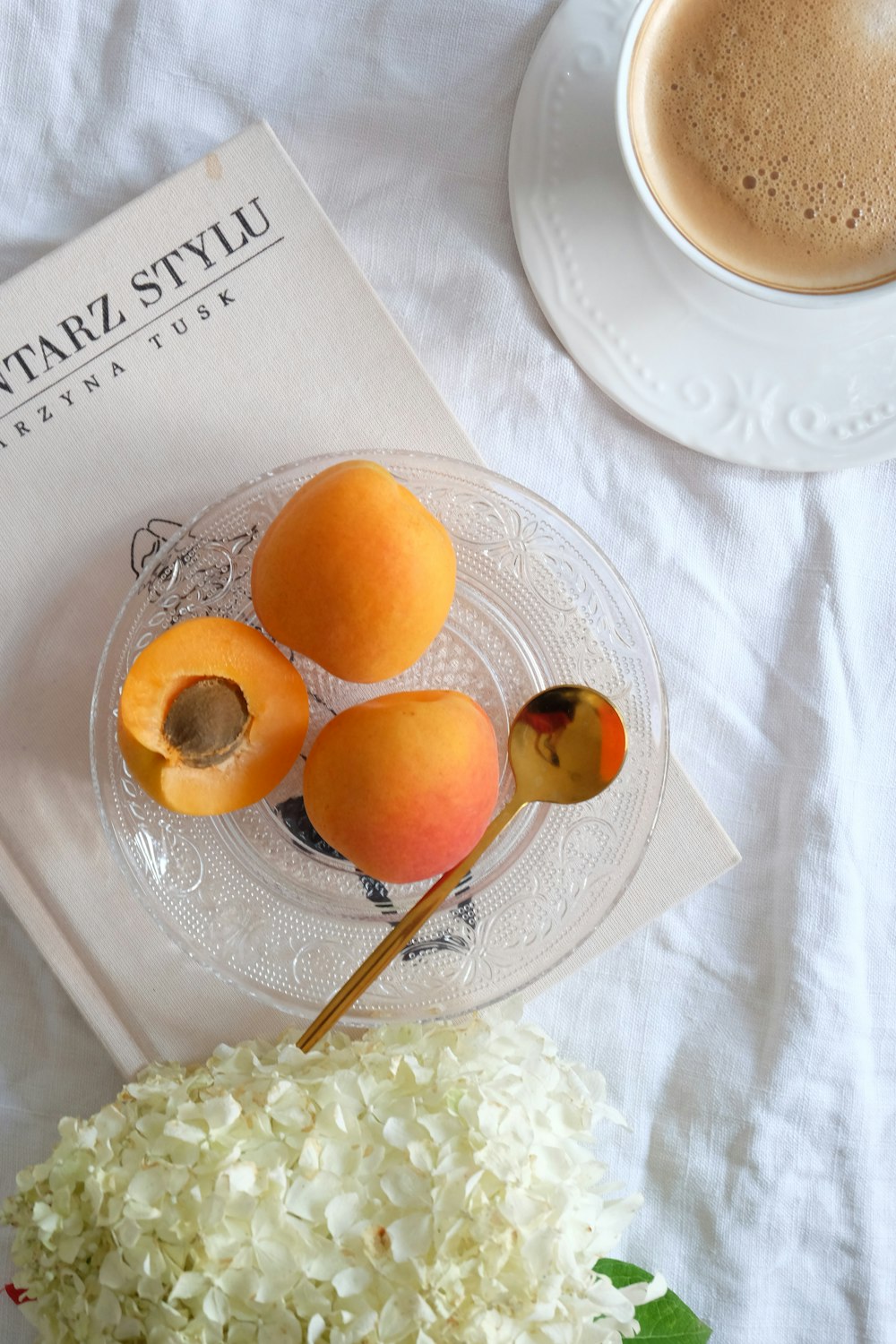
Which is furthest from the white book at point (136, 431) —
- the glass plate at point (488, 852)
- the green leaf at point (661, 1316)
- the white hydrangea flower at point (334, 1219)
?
the green leaf at point (661, 1316)

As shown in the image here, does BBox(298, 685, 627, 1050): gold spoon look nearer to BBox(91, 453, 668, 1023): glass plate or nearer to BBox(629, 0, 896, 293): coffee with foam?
BBox(91, 453, 668, 1023): glass plate

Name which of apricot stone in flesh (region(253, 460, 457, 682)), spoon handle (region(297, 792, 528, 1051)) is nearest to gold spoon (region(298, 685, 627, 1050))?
spoon handle (region(297, 792, 528, 1051))

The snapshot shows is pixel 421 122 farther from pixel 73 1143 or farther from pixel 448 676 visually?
pixel 73 1143

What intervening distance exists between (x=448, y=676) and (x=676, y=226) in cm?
32

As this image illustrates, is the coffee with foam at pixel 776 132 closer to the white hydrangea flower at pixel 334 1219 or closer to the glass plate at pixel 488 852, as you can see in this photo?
the glass plate at pixel 488 852

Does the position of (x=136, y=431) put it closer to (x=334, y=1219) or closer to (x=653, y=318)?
(x=653, y=318)

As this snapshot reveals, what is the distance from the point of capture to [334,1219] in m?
0.56

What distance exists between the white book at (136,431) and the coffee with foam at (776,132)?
215 millimetres

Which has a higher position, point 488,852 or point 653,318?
point 653,318

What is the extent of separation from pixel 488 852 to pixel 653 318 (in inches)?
15.1

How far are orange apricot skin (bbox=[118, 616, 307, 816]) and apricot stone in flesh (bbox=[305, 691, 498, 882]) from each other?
3 centimetres

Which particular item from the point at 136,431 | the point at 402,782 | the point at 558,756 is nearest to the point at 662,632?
the point at 558,756

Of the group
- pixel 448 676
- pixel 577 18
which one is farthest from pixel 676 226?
pixel 448 676

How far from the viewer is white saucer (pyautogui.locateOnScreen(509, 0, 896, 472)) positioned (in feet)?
2.42
